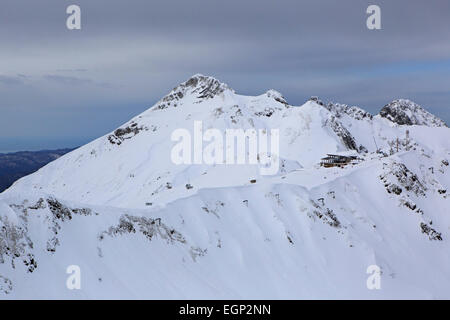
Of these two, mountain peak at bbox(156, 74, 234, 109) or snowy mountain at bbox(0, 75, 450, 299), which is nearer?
snowy mountain at bbox(0, 75, 450, 299)

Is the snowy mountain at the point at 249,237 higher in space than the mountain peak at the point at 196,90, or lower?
lower

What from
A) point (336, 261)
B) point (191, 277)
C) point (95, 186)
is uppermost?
point (191, 277)

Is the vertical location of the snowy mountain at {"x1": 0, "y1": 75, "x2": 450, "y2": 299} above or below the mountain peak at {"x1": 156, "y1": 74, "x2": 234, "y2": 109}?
below

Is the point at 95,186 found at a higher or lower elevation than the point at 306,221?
lower

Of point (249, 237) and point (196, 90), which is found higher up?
point (196, 90)

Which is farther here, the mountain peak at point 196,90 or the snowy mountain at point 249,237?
the mountain peak at point 196,90

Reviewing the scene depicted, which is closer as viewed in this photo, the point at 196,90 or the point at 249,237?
the point at 249,237

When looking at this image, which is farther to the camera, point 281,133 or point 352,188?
point 281,133

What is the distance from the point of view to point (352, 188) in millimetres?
58094

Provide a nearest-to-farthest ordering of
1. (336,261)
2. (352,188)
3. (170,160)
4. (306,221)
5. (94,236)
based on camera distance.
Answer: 1. (94,236)
2. (336,261)
3. (306,221)
4. (352,188)
5. (170,160)
